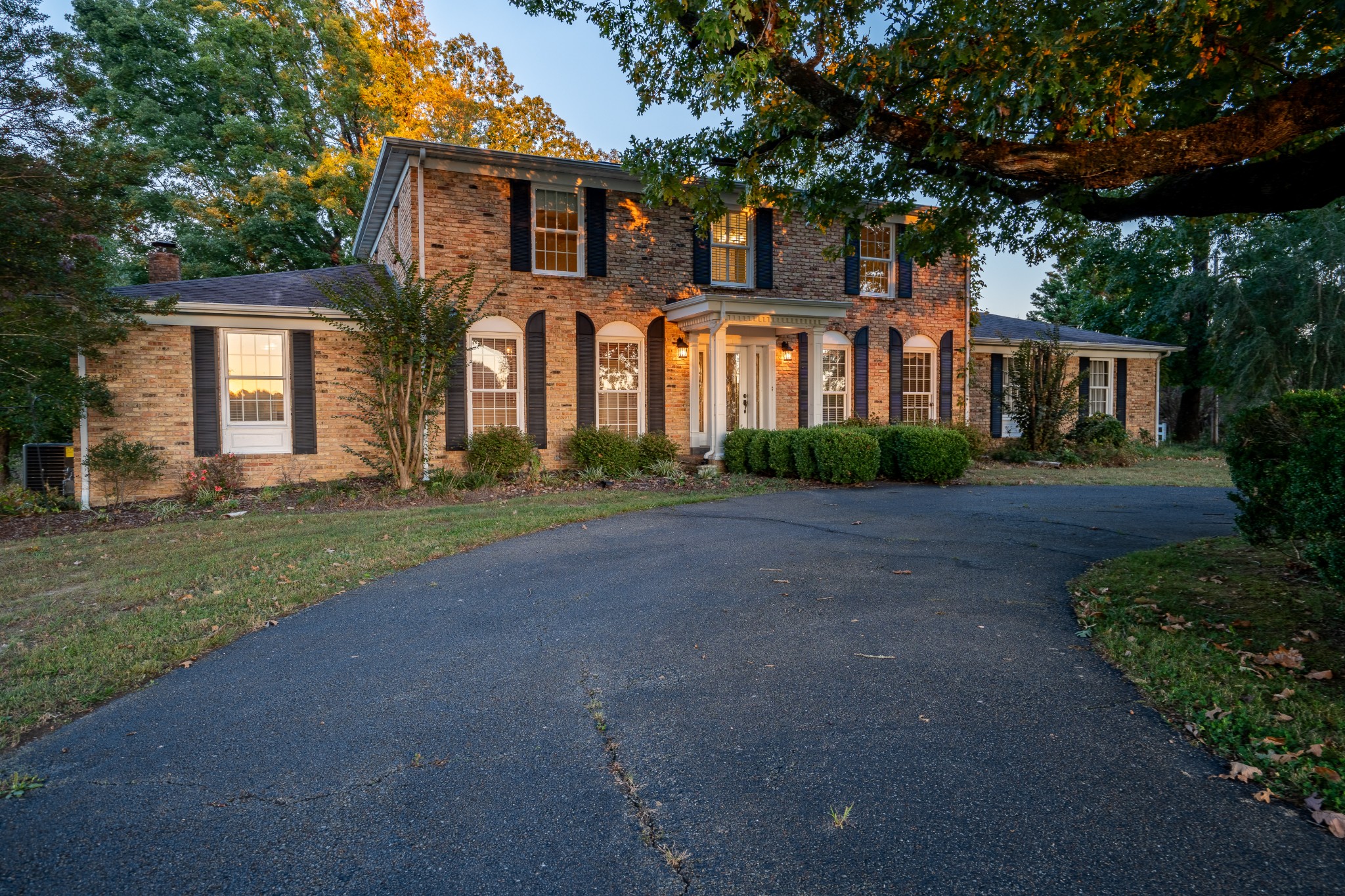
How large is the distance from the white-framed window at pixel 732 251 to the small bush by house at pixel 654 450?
3.83 m

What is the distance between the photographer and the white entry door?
15.5 m

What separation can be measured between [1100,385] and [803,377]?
11.0m

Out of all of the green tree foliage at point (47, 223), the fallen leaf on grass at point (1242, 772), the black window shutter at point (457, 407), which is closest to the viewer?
the fallen leaf on grass at point (1242, 772)

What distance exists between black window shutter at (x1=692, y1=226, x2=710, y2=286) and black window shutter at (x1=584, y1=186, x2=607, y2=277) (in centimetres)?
199

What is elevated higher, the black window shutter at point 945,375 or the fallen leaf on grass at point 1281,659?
the black window shutter at point 945,375

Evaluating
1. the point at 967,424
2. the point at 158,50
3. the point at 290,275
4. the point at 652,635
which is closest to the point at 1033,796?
the point at 652,635

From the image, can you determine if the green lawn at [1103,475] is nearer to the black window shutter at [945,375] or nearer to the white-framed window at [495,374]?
the black window shutter at [945,375]

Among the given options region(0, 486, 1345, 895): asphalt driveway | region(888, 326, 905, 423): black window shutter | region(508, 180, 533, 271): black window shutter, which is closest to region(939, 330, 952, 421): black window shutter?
region(888, 326, 905, 423): black window shutter

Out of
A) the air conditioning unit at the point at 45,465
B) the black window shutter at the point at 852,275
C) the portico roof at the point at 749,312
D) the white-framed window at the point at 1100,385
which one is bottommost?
the air conditioning unit at the point at 45,465

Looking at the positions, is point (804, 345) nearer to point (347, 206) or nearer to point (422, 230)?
point (422, 230)

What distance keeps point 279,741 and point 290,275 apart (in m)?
14.7

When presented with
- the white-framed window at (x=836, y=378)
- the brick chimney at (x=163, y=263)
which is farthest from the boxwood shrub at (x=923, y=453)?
the brick chimney at (x=163, y=263)

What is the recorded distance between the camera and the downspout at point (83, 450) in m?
10.9

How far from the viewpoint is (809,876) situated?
7.14 feet
